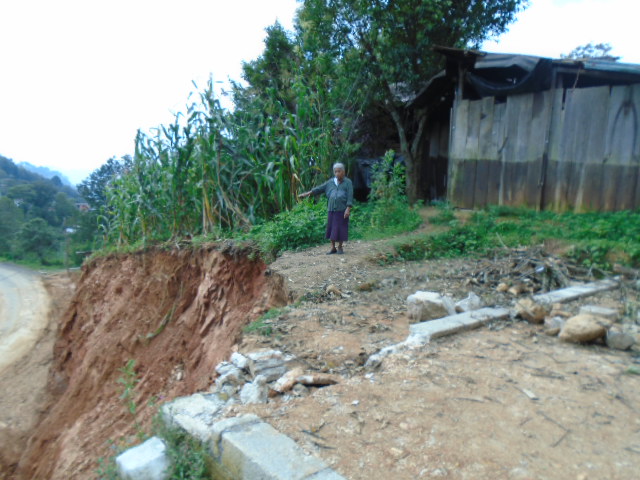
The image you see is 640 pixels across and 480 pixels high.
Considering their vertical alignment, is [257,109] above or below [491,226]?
above

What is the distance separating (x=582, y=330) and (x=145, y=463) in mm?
2750

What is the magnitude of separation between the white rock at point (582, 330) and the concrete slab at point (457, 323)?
54cm

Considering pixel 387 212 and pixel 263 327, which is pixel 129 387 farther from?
pixel 387 212

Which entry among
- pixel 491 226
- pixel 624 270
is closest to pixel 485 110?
pixel 491 226

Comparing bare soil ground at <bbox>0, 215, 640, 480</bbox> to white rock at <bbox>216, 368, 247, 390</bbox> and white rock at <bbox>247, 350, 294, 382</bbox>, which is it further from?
white rock at <bbox>216, 368, 247, 390</bbox>

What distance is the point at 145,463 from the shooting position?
7.18 ft

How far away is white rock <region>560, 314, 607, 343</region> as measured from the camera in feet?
9.43

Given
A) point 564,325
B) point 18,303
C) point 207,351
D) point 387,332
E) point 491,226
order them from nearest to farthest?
point 564,325, point 387,332, point 207,351, point 491,226, point 18,303

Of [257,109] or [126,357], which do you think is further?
[257,109]

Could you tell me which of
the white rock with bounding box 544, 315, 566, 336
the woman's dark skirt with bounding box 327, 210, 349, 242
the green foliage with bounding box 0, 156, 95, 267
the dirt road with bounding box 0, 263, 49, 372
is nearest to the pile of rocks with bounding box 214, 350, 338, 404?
the white rock with bounding box 544, 315, 566, 336

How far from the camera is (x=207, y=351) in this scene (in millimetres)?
5402

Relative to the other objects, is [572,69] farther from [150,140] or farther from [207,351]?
[150,140]

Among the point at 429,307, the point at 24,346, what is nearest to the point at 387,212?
the point at 429,307

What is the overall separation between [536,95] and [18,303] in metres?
21.2
